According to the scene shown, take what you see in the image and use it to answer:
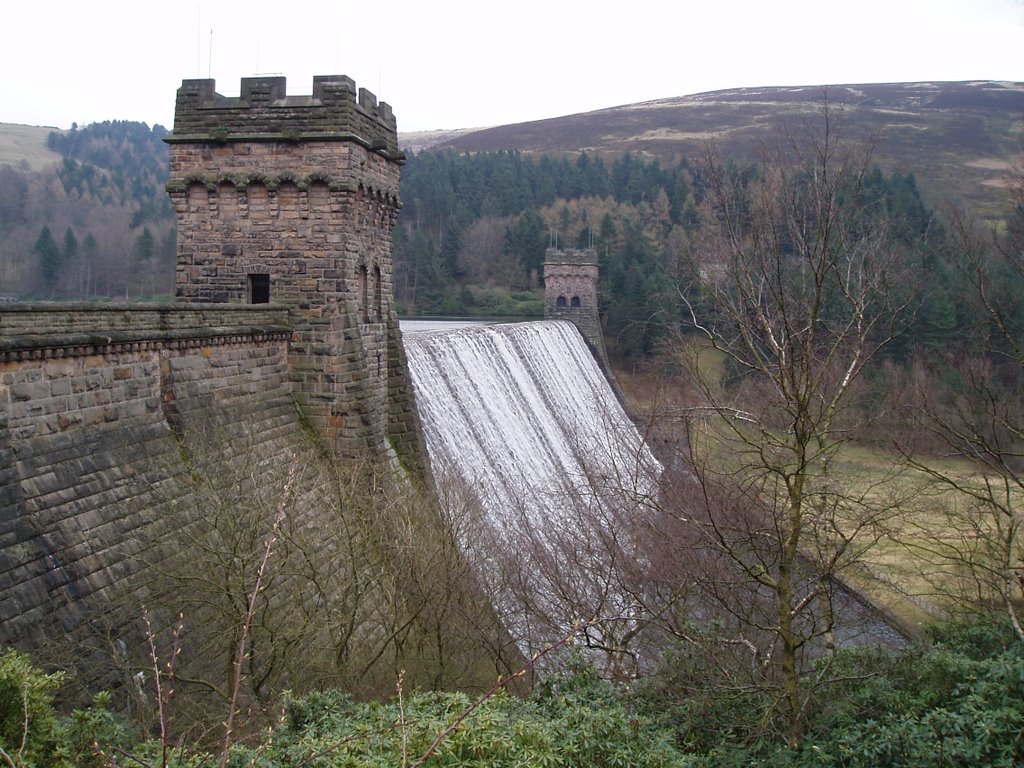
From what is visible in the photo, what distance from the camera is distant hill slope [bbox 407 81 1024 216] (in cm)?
11631

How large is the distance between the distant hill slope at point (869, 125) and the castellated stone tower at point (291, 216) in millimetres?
97697

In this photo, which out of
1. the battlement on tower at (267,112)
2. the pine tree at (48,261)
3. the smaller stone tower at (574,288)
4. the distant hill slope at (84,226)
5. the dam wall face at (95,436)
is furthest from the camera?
the distant hill slope at (84,226)

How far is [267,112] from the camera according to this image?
536 inches

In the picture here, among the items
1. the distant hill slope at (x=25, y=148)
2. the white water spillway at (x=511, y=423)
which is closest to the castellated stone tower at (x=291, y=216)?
the white water spillway at (x=511, y=423)

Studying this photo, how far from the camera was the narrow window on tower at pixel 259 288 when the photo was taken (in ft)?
46.2

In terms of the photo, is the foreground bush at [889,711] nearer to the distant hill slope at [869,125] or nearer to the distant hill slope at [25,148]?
the distant hill slope at [869,125]

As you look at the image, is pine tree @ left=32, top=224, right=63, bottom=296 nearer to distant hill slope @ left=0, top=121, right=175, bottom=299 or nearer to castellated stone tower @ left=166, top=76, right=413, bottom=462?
distant hill slope @ left=0, top=121, right=175, bottom=299

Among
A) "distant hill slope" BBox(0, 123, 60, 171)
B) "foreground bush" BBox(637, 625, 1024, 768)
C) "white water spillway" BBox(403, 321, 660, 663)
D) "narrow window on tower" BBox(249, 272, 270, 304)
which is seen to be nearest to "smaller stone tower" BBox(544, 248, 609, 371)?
"white water spillway" BBox(403, 321, 660, 663)

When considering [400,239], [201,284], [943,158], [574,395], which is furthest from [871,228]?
[943,158]

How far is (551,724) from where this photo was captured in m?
6.68

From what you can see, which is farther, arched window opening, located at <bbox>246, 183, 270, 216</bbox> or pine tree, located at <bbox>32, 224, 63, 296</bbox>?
pine tree, located at <bbox>32, 224, 63, 296</bbox>

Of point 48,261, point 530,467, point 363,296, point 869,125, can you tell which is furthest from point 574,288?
point 869,125

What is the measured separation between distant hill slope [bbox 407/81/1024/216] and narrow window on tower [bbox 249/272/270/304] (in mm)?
98346

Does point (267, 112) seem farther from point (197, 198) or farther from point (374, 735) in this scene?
point (374, 735)
